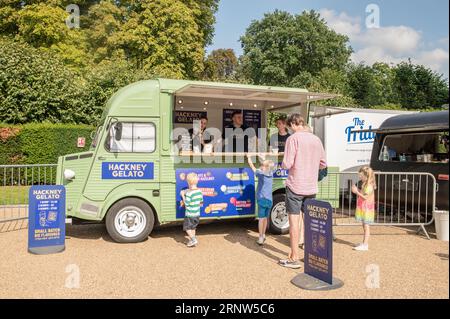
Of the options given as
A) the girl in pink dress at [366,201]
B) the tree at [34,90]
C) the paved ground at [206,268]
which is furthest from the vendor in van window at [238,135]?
the tree at [34,90]

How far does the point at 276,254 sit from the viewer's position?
22.6 feet

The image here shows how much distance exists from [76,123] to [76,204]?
11.6 m

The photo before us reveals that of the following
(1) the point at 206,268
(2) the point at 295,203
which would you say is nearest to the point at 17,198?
(1) the point at 206,268

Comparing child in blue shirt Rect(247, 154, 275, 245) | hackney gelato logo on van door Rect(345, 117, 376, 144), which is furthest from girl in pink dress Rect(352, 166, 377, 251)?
hackney gelato logo on van door Rect(345, 117, 376, 144)

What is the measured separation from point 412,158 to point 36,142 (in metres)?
12.9

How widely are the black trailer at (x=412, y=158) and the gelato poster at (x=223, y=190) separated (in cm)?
291

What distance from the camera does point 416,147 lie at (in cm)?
995

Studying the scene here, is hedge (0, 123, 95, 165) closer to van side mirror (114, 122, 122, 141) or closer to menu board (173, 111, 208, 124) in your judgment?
menu board (173, 111, 208, 124)

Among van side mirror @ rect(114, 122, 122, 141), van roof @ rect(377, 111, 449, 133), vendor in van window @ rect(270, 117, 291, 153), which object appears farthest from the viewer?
vendor in van window @ rect(270, 117, 291, 153)

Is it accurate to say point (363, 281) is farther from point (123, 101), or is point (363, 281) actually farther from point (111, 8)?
point (111, 8)

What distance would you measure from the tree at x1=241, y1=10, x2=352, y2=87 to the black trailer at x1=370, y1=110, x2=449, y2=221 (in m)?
33.0

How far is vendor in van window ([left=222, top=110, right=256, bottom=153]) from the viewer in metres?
10.5

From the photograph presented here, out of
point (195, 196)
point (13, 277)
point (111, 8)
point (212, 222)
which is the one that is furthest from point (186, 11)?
point (13, 277)

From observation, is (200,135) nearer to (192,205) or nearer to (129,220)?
(192,205)
